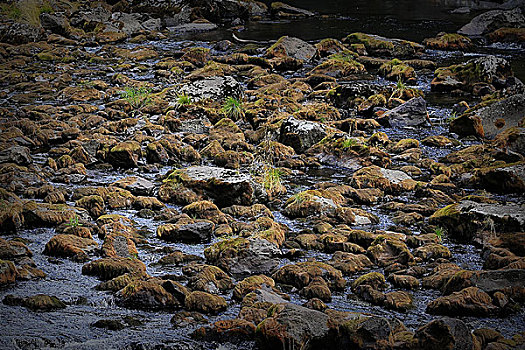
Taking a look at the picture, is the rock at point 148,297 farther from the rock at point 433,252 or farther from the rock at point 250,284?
the rock at point 433,252

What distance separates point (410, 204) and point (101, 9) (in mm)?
22965

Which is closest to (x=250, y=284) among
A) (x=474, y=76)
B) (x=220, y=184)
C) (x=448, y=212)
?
(x=220, y=184)

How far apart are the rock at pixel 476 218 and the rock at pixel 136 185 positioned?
4.44 m

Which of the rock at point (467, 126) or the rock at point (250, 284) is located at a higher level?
the rock at point (467, 126)

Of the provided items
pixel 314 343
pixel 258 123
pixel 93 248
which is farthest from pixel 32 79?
pixel 314 343

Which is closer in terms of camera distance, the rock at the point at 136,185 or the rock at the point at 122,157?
the rock at the point at 136,185

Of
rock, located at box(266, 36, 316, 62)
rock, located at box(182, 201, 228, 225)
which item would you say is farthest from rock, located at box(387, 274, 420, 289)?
rock, located at box(266, 36, 316, 62)

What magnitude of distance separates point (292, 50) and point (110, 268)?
46.4 ft

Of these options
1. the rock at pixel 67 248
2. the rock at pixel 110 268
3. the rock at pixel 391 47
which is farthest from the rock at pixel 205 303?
the rock at pixel 391 47

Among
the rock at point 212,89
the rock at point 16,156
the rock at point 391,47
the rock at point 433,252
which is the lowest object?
the rock at point 433,252

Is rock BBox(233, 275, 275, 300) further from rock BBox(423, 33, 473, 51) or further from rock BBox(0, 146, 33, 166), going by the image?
rock BBox(423, 33, 473, 51)

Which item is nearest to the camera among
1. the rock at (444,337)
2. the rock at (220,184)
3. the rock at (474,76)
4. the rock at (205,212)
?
the rock at (444,337)

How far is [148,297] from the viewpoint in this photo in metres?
5.28

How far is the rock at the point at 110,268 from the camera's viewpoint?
229 inches
